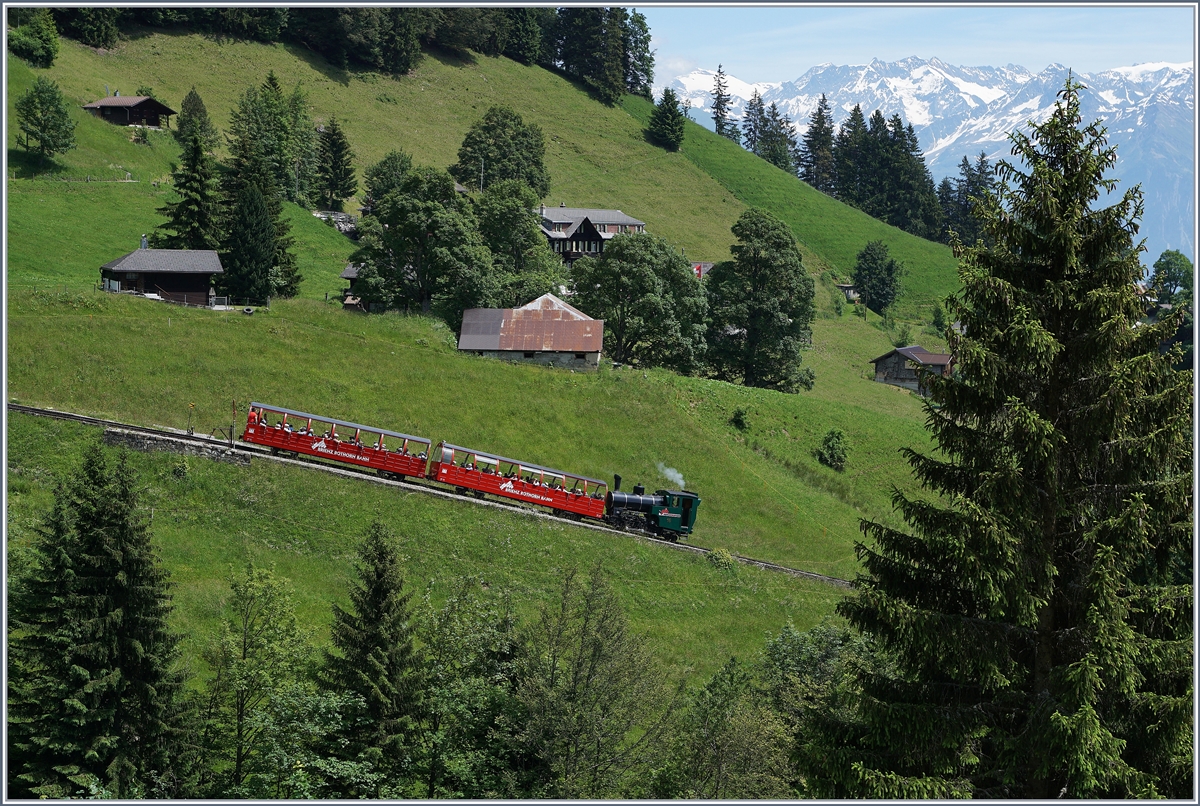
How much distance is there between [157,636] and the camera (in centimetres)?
2770

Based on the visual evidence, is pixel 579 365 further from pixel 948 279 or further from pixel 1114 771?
pixel 948 279

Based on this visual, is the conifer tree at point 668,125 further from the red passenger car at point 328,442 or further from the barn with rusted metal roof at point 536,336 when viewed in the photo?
the red passenger car at point 328,442

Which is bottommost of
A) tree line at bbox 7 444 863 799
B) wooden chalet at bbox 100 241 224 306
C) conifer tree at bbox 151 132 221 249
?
tree line at bbox 7 444 863 799

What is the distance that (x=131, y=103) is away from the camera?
106625 millimetres

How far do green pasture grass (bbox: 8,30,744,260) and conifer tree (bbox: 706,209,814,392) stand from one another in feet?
143

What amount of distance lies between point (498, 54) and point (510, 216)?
91169 millimetres

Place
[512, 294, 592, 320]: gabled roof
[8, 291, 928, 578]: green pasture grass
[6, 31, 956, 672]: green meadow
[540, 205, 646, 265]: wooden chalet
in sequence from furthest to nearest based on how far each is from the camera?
[540, 205, 646, 265]: wooden chalet, [512, 294, 592, 320]: gabled roof, [8, 291, 928, 578]: green pasture grass, [6, 31, 956, 672]: green meadow

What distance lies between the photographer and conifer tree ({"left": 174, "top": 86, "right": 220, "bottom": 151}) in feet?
347

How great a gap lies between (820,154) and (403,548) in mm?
157935

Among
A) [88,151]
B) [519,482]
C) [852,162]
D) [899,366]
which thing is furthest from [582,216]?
[519,482]

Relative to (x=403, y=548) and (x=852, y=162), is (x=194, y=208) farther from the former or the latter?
(x=852, y=162)

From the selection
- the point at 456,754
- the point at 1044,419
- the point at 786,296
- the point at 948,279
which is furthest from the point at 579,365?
the point at 948,279

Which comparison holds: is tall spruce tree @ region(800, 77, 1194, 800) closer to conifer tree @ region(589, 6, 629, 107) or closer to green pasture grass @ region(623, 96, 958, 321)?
green pasture grass @ region(623, 96, 958, 321)

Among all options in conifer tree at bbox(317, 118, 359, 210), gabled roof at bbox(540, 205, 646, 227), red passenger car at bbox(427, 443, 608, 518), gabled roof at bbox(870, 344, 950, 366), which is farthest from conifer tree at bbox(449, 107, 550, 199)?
red passenger car at bbox(427, 443, 608, 518)
